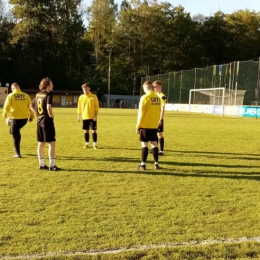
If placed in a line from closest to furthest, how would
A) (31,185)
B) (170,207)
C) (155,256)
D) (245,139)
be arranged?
(155,256)
(170,207)
(31,185)
(245,139)

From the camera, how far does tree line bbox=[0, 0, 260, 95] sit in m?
59.2

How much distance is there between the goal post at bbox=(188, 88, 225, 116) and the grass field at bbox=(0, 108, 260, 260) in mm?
23503

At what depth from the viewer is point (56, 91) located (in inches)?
2309

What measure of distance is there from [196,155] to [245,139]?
435cm

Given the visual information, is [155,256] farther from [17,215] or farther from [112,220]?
[17,215]

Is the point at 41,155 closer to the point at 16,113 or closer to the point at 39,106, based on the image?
the point at 39,106

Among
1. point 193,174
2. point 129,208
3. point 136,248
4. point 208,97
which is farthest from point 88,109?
point 208,97

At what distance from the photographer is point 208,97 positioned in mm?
33469

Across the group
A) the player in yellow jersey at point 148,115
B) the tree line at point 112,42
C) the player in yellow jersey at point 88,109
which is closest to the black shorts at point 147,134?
the player in yellow jersey at point 148,115

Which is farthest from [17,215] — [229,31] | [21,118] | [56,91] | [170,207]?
[229,31]

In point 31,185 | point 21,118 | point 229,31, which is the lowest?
point 31,185

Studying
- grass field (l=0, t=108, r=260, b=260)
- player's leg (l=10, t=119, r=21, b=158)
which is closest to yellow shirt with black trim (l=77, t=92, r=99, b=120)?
grass field (l=0, t=108, r=260, b=260)

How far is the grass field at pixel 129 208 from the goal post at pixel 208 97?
925 inches

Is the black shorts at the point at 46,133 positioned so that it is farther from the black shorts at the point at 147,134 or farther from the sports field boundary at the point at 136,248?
the sports field boundary at the point at 136,248
